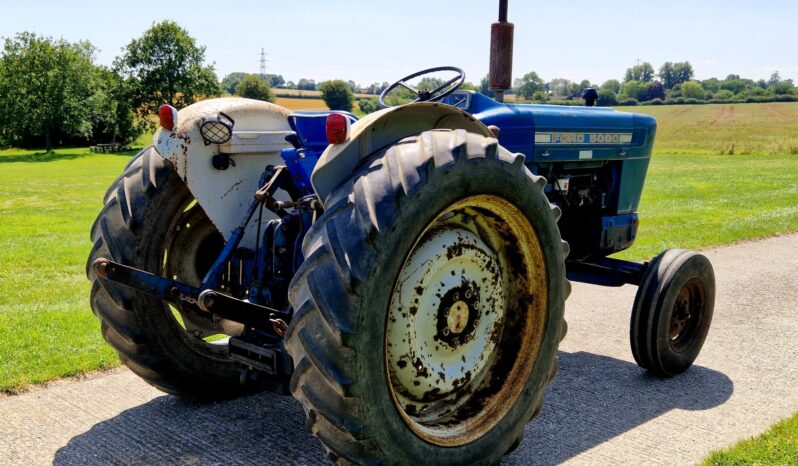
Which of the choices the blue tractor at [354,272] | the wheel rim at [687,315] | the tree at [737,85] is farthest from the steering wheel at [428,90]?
the tree at [737,85]

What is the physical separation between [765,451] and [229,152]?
303cm

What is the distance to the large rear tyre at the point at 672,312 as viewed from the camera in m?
4.66

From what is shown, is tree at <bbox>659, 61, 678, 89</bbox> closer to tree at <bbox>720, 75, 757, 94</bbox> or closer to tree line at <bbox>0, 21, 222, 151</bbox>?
tree at <bbox>720, 75, 757, 94</bbox>

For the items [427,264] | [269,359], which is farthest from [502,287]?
[269,359]

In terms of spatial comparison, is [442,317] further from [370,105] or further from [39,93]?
[39,93]

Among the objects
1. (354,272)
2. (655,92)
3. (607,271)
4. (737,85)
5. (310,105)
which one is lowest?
(607,271)

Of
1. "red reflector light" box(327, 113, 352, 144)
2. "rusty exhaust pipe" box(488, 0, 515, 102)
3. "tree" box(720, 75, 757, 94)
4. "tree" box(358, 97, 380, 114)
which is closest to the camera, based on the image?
"red reflector light" box(327, 113, 352, 144)

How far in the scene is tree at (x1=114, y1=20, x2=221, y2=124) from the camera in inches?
2061

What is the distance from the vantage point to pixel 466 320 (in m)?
3.19

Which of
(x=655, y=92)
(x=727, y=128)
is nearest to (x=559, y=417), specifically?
(x=727, y=128)

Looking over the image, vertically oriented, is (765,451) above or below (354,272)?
below

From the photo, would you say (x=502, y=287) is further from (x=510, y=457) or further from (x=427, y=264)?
(x=510, y=457)

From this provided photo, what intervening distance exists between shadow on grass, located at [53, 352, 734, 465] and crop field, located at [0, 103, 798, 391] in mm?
1067

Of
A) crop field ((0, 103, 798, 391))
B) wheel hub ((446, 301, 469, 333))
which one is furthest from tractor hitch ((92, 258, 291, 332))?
crop field ((0, 103, 798, 391))
